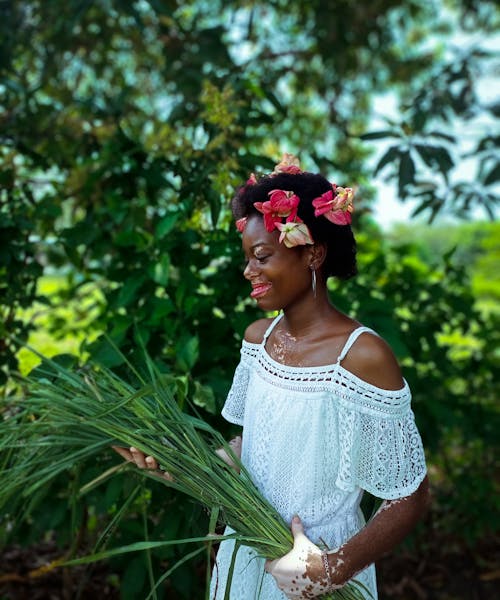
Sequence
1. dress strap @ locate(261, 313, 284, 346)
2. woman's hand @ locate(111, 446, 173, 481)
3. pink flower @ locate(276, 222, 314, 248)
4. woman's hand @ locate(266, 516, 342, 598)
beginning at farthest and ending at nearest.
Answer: dress strap @ locate(261, 313, 284, 346) → woman's hand @ locate(111, 446, 173, 481) → pink flower @ locate(276, 222, 314, 248) → woman's hand @ locate(266, 516, 342, 598)

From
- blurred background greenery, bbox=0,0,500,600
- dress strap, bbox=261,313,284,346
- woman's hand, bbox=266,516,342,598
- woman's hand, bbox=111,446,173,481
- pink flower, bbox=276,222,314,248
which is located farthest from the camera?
blurred background greenery, bbox=0,0,500,600

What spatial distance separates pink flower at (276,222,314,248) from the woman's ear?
0.06 meters

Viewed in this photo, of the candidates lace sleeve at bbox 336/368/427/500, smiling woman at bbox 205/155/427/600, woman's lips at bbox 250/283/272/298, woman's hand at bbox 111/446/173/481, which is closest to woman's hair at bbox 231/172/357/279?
smiling woman at bbox 205/155/427/600

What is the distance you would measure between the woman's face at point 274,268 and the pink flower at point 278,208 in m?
0.03

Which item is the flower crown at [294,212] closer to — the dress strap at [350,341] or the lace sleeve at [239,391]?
the dress strap at [350,341]

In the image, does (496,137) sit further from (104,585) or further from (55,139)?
(104,585)

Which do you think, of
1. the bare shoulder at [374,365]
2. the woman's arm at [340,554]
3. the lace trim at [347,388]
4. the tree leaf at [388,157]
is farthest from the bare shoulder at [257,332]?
the tree leaf at [388,157]

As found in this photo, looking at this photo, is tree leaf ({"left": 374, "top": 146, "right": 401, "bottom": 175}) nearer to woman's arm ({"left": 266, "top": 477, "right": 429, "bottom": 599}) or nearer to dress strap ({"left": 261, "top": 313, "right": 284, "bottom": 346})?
dress strap ({"left": 261, "top": 313, "right": 284, "bottom": 346})

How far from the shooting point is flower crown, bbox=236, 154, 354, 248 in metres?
1.38

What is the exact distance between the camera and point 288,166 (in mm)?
1521

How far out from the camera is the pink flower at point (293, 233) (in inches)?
54.1

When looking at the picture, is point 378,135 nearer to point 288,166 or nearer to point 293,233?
point 288,166

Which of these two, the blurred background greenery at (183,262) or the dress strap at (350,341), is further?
the blurred background greenery at (183,262)

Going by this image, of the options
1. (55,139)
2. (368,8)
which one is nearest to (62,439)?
(55,139)
